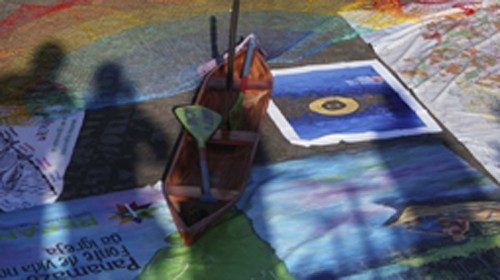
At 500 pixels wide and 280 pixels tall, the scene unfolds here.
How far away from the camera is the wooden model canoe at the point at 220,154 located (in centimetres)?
389

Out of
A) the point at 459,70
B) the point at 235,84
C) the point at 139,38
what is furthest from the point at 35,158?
the point at 459,70

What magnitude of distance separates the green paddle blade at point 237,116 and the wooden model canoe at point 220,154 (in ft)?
0.09

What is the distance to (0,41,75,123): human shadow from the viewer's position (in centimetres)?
491

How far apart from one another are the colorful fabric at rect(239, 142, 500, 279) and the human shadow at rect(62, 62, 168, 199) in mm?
574

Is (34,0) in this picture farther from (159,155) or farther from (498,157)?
(498,157)

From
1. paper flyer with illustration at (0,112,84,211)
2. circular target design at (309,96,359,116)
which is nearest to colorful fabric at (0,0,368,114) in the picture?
paper flyer with illustration at (0,112,84,211)

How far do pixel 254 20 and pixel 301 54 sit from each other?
572 mm

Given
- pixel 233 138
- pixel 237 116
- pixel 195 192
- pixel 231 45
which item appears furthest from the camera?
pixel 231 45

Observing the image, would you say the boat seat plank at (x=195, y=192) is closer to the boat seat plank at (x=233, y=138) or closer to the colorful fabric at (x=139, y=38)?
the boat seat plank at (x=233, y=138)

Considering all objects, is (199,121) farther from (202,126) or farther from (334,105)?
(334,105)

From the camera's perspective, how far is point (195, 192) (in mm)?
4016

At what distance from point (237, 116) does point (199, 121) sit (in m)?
0.37

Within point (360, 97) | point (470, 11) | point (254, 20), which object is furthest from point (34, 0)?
point (470, 11)

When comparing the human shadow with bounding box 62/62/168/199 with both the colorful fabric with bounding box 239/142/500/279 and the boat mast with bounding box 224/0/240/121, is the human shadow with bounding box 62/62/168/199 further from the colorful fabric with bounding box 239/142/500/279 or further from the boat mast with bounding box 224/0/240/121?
the colorful fabric with bounding box 239/142/500/279
